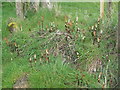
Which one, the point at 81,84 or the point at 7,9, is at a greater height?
the point at 7,9

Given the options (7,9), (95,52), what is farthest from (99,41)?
(7,9)

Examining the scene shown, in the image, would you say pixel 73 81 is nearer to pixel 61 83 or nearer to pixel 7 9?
pixel 61 83

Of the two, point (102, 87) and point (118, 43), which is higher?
point (118, 43)

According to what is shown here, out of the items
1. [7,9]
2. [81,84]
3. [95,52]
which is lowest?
[81,84]

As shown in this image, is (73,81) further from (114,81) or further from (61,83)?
(114,81)

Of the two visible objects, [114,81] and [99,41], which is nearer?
[114,81]

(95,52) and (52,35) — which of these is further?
(52,35)

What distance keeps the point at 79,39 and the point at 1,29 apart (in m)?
2.17

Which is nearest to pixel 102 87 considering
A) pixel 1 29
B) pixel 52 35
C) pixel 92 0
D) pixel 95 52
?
pixel 95 52

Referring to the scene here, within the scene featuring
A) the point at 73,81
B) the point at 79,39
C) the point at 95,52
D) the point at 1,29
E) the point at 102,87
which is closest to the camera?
the point at 102,87

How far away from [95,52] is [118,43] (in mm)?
452

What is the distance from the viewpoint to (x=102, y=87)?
4562 millimetres

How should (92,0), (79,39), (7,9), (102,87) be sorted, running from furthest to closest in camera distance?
(92,0), (7,9), (79,39), (102,87)

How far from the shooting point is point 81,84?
485cm
